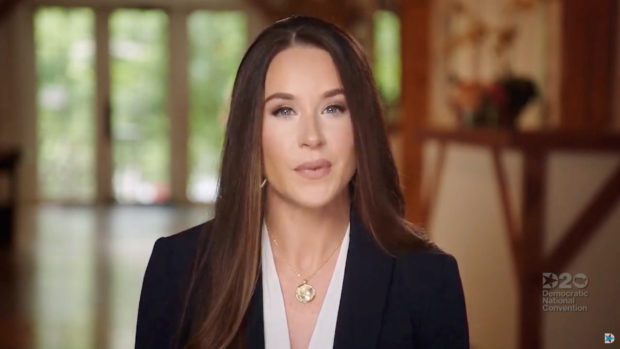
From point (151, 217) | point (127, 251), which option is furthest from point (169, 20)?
point (127, 251)

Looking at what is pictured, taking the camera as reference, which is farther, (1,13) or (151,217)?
(1,13)

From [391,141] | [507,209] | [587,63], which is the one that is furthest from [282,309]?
[391,141]

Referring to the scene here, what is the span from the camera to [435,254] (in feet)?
3.70

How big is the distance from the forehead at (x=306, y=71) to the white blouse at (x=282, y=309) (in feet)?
0.75

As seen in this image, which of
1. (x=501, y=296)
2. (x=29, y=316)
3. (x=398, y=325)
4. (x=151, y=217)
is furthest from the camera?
(x=151, y=217)

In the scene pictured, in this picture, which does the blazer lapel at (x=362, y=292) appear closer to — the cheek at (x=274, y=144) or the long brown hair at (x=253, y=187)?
the long brown hair at (x=253, y=187)

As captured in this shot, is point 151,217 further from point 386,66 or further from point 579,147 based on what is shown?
point 579,147

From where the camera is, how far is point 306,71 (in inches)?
40.7

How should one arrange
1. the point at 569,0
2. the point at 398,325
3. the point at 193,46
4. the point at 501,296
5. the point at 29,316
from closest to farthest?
1. the point at 398,325
2. the point at 501,296
3. the point at 569,0
4. the point at 29,316
5. the point at 193,46

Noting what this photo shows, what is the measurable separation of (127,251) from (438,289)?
603cm

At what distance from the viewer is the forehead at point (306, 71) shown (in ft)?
3.39

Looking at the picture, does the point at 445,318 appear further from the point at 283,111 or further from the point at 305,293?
the point at 283,111

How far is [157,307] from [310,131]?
1.05 ft

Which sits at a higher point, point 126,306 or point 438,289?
point 438,289
